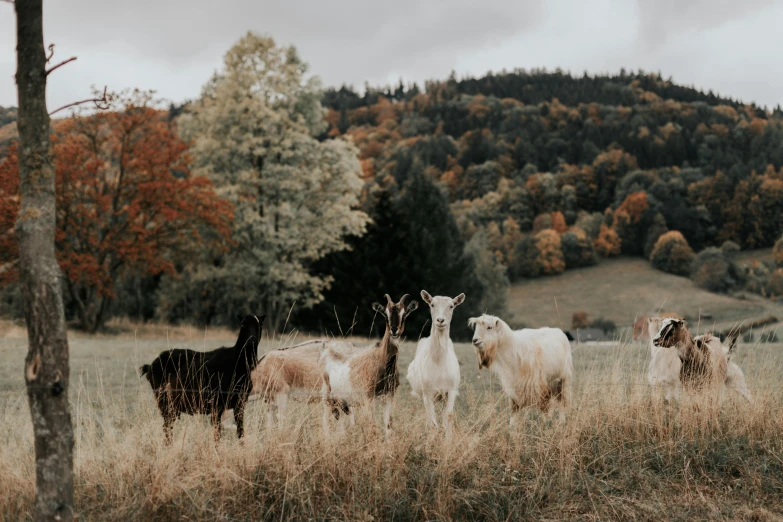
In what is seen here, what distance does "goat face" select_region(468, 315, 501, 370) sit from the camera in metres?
8.57

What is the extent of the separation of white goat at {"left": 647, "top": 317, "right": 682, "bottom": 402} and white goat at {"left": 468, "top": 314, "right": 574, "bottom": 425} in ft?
3.48

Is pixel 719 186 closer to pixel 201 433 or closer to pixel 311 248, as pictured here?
pixel 311 248

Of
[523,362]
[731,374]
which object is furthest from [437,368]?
[731,374]

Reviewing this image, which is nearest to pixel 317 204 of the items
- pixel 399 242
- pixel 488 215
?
pixel 399 242

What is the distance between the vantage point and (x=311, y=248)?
35.0 metres

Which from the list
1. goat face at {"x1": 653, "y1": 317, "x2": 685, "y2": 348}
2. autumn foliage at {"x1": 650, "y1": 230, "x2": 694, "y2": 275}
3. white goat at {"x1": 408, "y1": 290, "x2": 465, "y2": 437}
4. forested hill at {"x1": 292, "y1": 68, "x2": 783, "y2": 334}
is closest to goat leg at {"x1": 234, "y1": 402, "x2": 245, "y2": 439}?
white goat at {"x1": 408, "y1": 290, "x2": 465, "y2": 437}

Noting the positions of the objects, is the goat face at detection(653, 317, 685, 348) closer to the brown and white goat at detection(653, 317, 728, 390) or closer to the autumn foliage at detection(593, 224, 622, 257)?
the brown and white goat at detection(653, 317, 728, 390)

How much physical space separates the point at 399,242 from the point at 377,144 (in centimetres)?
6715

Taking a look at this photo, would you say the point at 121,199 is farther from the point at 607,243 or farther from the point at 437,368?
the point at 607,243

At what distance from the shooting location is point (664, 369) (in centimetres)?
888

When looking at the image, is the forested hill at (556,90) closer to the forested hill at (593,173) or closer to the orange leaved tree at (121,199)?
the forested hill at (593,173)

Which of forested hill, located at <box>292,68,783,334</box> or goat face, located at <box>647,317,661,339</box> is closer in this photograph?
goat face, located at <box>647,317,661,339</box>

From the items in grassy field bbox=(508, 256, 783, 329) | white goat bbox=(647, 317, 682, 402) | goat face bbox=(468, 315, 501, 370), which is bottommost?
grassy field bbox=(508, 256, 783, 329)

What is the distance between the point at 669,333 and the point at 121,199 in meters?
29.9
